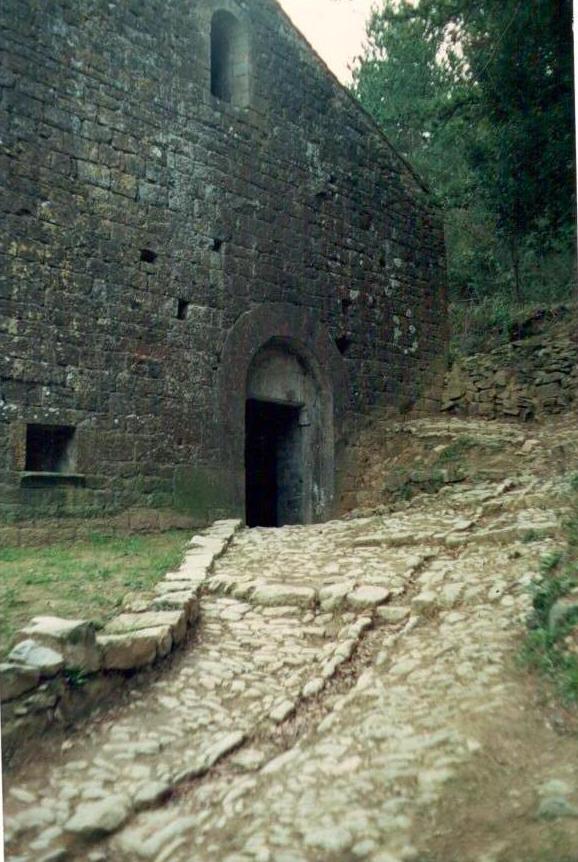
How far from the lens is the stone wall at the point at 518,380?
10328mm

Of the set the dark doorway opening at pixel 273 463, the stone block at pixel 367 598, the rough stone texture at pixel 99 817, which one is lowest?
the rough stone texture at pixel 99 817

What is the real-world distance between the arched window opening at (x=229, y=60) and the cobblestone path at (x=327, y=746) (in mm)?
6966

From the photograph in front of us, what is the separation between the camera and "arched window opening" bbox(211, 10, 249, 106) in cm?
934

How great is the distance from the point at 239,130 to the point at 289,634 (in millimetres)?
6979

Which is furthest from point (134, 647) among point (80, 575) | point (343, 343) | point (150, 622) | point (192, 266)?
point (343, 343)

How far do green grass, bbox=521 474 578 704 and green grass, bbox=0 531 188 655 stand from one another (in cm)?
224

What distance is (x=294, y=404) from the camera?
9.91 metres

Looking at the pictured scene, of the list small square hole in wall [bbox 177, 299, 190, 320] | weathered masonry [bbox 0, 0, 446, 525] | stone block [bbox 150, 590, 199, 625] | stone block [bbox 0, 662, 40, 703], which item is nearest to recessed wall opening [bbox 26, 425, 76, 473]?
weathered masonry [bbox 0, 0, 446, 525]

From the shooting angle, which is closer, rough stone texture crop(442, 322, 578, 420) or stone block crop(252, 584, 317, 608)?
stone block crop(252, 584, 317, 608)

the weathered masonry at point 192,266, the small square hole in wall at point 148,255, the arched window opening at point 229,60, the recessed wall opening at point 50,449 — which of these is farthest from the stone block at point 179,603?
the arched window opening at point 229,60

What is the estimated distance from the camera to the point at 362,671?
12.0 feet

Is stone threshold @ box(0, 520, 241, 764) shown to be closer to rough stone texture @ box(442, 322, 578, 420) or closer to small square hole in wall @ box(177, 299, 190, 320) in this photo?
small square hole in wall @ box(177, 299, 190, 320)

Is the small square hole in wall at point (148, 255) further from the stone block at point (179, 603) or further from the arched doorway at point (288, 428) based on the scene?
the stone block at point (179, 603)

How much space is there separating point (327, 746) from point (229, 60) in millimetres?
8984
